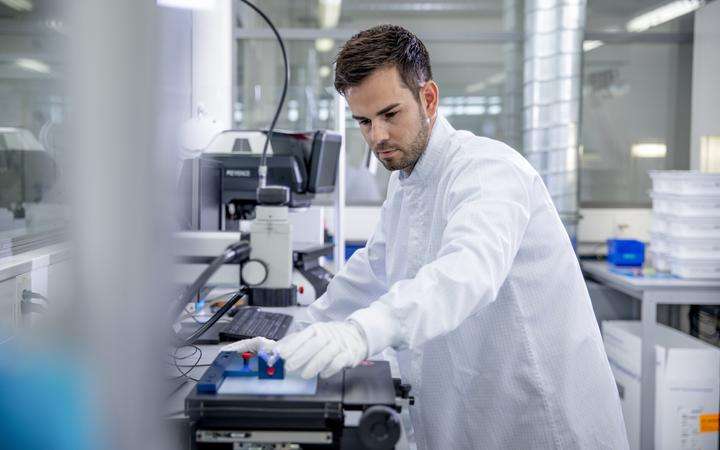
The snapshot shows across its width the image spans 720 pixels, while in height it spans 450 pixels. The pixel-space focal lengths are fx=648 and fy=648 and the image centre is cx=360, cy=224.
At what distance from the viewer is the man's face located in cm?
106

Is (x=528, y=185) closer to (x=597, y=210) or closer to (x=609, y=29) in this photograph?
(x=597, y=210)

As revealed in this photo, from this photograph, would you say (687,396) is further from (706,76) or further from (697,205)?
(706,76)

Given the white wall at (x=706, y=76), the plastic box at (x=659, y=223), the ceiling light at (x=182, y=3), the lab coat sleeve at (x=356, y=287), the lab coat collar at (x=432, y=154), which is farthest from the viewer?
the white wall at (x=706, y=76)

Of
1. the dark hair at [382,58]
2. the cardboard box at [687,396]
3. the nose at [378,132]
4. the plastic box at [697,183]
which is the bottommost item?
the cardboard box at [687,396]

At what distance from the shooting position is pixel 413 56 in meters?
1.08

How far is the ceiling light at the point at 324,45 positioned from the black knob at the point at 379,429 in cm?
338

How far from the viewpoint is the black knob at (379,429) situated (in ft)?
2.17

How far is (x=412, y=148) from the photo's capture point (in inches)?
44.8

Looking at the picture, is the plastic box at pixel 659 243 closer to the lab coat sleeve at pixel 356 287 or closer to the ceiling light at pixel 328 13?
the lab coat sleeve at pixel 356 287

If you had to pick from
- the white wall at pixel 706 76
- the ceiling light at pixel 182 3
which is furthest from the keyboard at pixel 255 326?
the white wall at pixel 706 76

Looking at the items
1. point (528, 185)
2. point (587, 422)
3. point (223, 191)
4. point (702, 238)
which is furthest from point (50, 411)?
point (702, 238)

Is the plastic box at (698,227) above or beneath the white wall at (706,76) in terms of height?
beneath

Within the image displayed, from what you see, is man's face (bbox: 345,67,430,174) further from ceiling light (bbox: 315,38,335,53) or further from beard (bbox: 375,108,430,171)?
ceiling light (bbox: 315,38,335,53)

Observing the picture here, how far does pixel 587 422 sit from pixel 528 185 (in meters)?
0.42
